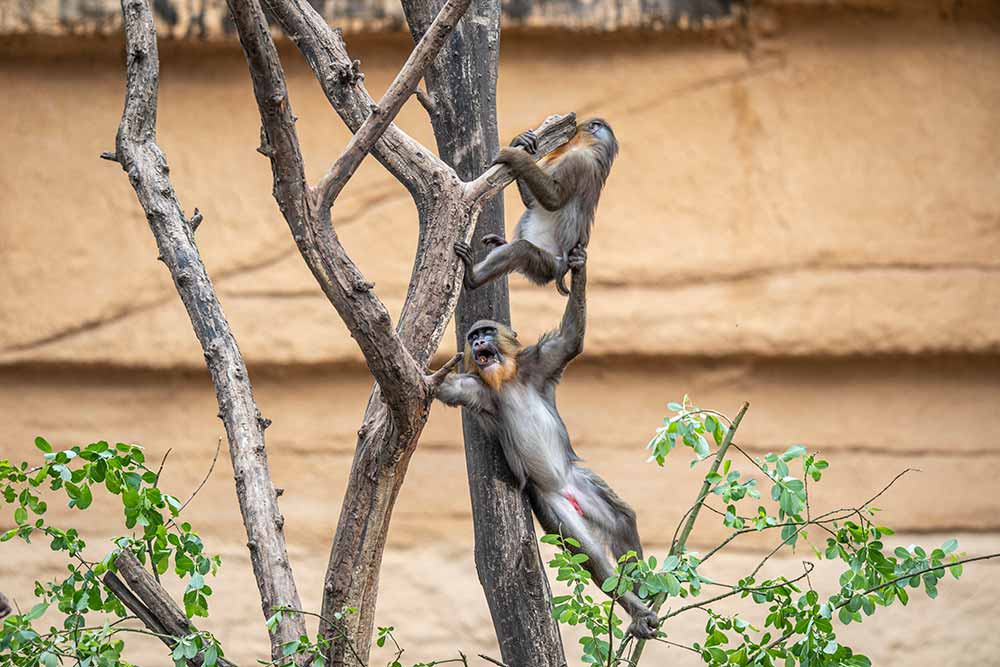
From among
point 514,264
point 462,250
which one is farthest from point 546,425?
point 462,250

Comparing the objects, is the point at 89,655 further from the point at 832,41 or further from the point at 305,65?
the point at 832,41

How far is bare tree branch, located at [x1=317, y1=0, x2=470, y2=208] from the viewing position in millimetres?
3461

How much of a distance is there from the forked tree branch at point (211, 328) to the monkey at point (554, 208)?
98cm

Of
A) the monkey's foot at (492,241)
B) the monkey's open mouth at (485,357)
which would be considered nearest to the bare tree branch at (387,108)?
the monkey's foot at (492,241)

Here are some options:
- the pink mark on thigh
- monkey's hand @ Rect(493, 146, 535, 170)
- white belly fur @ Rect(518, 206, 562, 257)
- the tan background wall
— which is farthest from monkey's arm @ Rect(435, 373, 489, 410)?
the tan background wall

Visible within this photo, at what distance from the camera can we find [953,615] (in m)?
7.40

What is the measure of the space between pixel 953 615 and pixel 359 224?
424 centimetres

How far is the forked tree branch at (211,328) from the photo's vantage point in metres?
3.97

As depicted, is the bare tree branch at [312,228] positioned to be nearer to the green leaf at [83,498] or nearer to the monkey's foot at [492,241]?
the green leaf at [83,498]

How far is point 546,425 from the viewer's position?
501cm

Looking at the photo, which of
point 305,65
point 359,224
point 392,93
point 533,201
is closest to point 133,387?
point 359,224

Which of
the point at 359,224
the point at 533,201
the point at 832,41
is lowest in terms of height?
the point at 533,201

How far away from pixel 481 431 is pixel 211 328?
1.11 meters

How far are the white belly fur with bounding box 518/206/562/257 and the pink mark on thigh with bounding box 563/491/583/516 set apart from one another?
1011 millimetres
